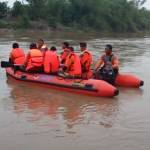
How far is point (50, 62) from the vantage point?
466 inches

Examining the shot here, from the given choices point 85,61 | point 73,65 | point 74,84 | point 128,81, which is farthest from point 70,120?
point 128,81

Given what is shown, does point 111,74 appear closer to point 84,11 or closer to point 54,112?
point 54,112

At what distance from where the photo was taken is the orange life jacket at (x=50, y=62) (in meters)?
11.8

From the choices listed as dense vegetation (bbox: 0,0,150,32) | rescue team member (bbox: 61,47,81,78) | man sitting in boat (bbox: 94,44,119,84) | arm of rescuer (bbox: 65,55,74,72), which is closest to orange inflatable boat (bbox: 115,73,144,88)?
man sitting in boat (bbox: 94,44,119,84)

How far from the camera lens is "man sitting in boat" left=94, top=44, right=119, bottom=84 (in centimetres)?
1176

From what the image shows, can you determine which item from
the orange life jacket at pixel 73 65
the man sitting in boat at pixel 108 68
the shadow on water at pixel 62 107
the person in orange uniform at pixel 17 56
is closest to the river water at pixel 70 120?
the shadow on water at pixel 62 107

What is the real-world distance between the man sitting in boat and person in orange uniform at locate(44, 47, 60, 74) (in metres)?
1.05

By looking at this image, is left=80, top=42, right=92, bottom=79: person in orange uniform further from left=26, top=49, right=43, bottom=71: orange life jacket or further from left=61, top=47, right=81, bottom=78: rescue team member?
left=26, top=49, right=43, bottom=71: orange life jacket

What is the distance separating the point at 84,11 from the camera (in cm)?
5812

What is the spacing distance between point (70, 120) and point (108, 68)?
345cm

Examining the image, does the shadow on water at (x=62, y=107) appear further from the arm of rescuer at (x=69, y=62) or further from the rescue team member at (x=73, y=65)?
the arm of rescuer at (x=69, y=62)

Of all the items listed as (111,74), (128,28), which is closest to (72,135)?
(111,74)

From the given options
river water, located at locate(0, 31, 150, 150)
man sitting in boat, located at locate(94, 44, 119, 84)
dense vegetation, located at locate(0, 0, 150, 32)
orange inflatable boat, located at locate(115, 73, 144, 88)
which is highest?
dense vegetation, located at locate(0, 0, 150, 32)

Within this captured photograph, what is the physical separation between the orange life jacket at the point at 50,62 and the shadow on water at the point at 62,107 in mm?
527
